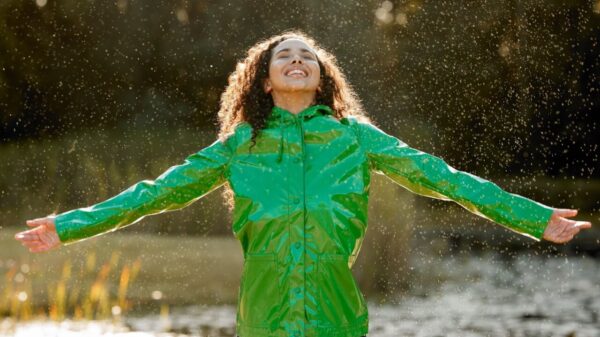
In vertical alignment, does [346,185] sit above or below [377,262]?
above

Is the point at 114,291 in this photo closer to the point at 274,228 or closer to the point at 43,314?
the point at 43,314

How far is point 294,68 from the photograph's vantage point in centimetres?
310

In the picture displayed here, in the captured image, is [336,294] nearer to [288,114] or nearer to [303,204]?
[303,204]

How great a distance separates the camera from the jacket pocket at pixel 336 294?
9.07ft

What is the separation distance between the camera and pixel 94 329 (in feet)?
23.6

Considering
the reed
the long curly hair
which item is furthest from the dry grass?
the long curly hair

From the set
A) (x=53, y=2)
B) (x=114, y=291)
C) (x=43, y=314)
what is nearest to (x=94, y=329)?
(x=43, y=314)

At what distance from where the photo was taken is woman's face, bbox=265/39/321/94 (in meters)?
3.07

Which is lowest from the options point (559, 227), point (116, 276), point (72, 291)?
point (116, 276)

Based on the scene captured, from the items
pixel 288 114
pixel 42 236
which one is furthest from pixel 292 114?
pixel 42 236

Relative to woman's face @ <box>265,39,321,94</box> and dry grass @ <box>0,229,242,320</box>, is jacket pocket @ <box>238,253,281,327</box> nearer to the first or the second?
woman's face @ <box>265,39,321,94</box>

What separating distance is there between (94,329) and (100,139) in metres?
11.3

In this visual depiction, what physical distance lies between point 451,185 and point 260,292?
0.63 m

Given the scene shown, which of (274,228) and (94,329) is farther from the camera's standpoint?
(94,329)
